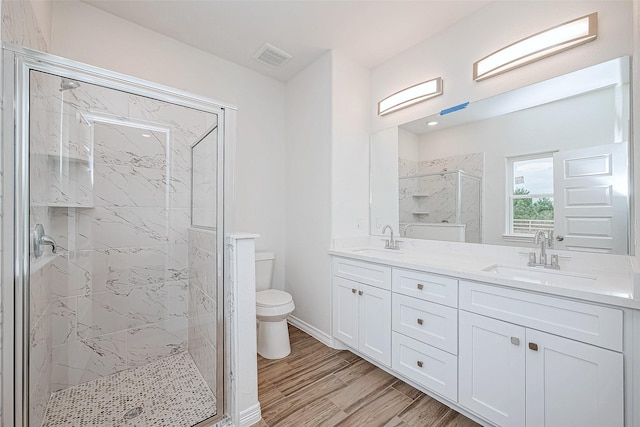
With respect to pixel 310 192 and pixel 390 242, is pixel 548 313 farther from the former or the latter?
pixel 310 192

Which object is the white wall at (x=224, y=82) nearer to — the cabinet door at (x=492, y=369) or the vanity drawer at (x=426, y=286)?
the vanity drawer at (x=426, y=286)

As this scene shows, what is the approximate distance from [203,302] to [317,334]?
120 centimetres

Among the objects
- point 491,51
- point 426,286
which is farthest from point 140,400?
point 491,51

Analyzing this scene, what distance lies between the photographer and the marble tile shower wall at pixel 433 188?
6.61ft

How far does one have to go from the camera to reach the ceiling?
1.89 metres

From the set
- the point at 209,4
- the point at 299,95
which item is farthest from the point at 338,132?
the point at 209,4

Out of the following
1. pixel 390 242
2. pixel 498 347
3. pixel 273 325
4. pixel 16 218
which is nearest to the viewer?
pixel 16 218

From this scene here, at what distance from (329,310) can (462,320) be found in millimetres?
1176

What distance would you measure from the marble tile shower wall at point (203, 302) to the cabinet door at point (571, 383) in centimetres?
163

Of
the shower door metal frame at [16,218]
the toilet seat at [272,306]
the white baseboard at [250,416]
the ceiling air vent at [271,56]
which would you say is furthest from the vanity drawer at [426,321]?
the ceiling air vent at [271,56]

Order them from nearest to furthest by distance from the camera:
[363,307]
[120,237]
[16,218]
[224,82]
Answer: [16,218] → [120,237] → [363,307] → [224,82]

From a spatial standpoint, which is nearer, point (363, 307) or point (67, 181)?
point (67, 181)

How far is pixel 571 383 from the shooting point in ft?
3.68

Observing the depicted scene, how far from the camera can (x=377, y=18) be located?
201 centimetres
